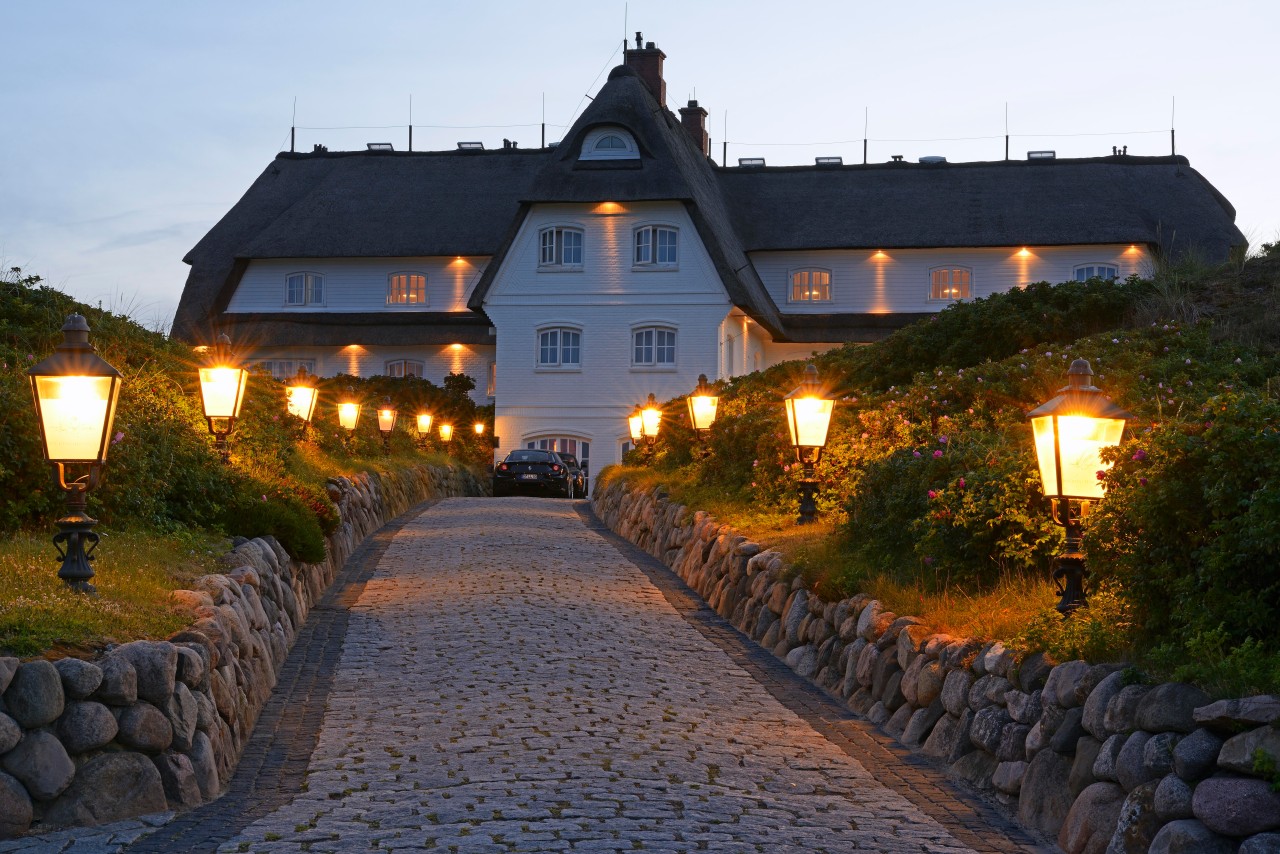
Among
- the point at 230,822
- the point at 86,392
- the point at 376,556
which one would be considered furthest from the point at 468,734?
the point at 376,556

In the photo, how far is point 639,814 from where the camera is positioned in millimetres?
7066

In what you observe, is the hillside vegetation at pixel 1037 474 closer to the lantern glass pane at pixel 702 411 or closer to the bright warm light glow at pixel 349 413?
the lantern glass pane at pixel 702 411

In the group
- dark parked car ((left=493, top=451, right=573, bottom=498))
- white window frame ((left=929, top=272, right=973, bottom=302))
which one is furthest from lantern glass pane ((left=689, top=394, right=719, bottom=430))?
white window frame ((left=929, top=272, right=973, bottom=302))

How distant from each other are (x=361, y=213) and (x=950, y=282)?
18828mm

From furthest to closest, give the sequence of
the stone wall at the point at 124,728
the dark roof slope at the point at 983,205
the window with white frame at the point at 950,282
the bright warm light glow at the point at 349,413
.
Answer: the window with white frame at the point at 950,282, the dark roof slope at the point at 983,205, the bright warm light glow at the point at 349,413, the stone wall at the point at 124,728

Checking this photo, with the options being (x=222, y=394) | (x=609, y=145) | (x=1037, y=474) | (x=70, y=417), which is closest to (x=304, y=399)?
(x=222, y=394)

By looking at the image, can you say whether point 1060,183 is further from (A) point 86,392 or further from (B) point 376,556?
(A) point 86,392

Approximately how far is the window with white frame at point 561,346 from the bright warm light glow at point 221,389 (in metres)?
29.0

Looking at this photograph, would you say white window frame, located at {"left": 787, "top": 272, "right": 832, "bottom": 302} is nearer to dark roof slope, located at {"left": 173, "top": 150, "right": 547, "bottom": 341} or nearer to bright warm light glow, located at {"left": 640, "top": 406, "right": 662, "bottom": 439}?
dark roof slope, located at {"left": 173, "top": 150, "right": 547, "bottom": 341}

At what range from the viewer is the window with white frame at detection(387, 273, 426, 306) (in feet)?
157

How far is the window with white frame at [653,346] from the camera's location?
42.6 m

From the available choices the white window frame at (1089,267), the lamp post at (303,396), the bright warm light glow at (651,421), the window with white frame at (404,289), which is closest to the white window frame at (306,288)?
the window with white frame at (404,289)

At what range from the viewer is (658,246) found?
139 ft

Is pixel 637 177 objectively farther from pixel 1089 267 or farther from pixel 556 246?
pixel 1089 267
